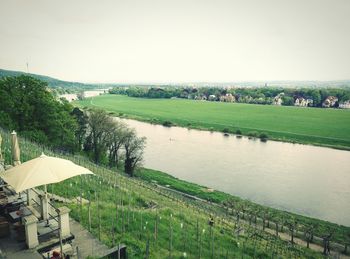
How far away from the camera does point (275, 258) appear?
16.2 meters

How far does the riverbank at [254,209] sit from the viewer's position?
27.1 meters

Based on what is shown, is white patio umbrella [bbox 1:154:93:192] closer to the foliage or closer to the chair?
the chair

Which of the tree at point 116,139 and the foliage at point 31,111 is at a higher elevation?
the foliage at point 31,111

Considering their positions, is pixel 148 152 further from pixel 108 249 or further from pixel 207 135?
pixel 108 249

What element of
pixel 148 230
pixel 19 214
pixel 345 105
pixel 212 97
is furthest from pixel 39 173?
pixel 212 97

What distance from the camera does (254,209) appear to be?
30734mm

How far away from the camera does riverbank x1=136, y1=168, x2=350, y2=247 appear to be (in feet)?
89.0

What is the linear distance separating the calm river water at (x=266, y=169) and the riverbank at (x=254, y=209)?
2.51 m

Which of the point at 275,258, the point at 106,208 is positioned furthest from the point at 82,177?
the point at 275,258

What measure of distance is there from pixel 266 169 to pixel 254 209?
16583 mm

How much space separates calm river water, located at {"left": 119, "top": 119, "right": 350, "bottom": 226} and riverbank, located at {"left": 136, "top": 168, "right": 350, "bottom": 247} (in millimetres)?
2507

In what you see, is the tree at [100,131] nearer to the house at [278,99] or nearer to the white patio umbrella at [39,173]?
the white patio umbrella at [39,173]

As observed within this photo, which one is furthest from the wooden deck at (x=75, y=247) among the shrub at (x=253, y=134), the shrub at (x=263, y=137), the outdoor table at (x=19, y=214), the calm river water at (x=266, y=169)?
the shrub at (x=253, y=134)

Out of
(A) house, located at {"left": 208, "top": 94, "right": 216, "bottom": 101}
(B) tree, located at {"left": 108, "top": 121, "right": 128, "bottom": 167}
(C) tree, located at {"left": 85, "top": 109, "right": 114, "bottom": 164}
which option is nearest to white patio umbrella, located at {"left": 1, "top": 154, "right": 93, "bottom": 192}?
(B) tree, located at {"left": 108, "top": 121, "right": 128, "bottom": 167}
